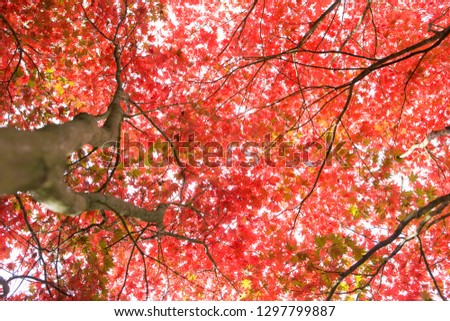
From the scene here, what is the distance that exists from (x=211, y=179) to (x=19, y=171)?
4.83 metres

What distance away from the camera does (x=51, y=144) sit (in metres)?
1.98

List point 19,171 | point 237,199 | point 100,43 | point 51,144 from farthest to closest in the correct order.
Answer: point 100,43 → point 237,199 → point 51,144 → point 19,171

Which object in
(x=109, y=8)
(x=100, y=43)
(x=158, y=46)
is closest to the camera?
(x=109, y=8)

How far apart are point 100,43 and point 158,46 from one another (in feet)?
5.10

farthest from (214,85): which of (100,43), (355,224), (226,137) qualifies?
(355,224)

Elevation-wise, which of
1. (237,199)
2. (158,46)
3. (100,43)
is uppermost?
(100,43)

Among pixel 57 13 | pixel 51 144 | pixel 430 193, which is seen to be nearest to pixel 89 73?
pixel 57 13

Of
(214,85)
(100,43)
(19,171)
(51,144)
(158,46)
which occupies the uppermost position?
(100,43)

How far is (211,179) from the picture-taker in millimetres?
6496

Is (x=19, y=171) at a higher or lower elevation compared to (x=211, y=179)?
lower

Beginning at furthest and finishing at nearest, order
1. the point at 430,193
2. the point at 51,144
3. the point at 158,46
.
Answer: the point at 158,46 < the point at 430,193 < the point at 51,144

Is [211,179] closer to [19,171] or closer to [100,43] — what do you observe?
[100,43]

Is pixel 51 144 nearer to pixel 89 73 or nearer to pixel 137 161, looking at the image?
pixel 137 161

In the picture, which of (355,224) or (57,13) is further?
(355,224)
